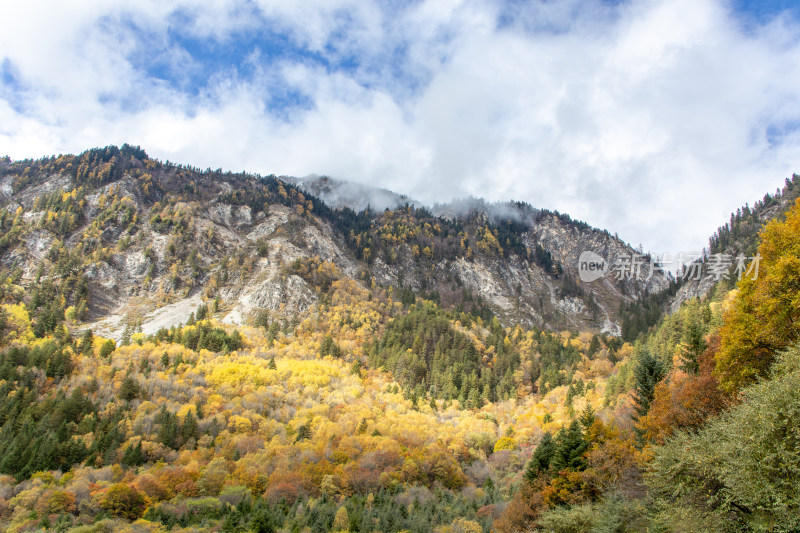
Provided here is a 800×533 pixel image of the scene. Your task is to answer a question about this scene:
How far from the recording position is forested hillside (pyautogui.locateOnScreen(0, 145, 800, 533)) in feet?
79.3

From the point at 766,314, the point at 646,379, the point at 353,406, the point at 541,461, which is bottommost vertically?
the point at 541,461

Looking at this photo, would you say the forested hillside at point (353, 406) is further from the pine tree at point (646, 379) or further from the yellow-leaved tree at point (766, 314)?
the pine tree at point (646, 379)

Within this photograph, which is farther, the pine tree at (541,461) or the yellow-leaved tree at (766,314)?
the pine tree at (541,461)

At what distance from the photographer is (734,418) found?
1994 centimetres

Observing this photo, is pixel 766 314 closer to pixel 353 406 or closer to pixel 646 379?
pixel 646 379

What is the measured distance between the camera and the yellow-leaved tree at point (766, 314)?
24016mm

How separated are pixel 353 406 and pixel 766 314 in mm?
100545

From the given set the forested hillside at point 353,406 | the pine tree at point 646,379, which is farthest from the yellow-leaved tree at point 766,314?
the pine tree at point 646,379

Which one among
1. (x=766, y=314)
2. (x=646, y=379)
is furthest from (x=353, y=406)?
(x=766, y=314)

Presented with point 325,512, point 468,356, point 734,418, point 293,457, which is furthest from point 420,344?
point 734,418

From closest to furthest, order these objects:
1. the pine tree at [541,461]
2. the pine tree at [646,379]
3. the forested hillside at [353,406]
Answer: the forested hillside at [353,406]
the pine tree at [646,379]
the pine tree at [541,461]

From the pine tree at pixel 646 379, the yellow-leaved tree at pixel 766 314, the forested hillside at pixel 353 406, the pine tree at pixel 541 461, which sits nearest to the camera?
the yellow-leaved tree at pixel 766 314

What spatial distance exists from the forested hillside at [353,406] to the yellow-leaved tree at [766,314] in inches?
5.1

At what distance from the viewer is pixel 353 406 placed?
11231cm
